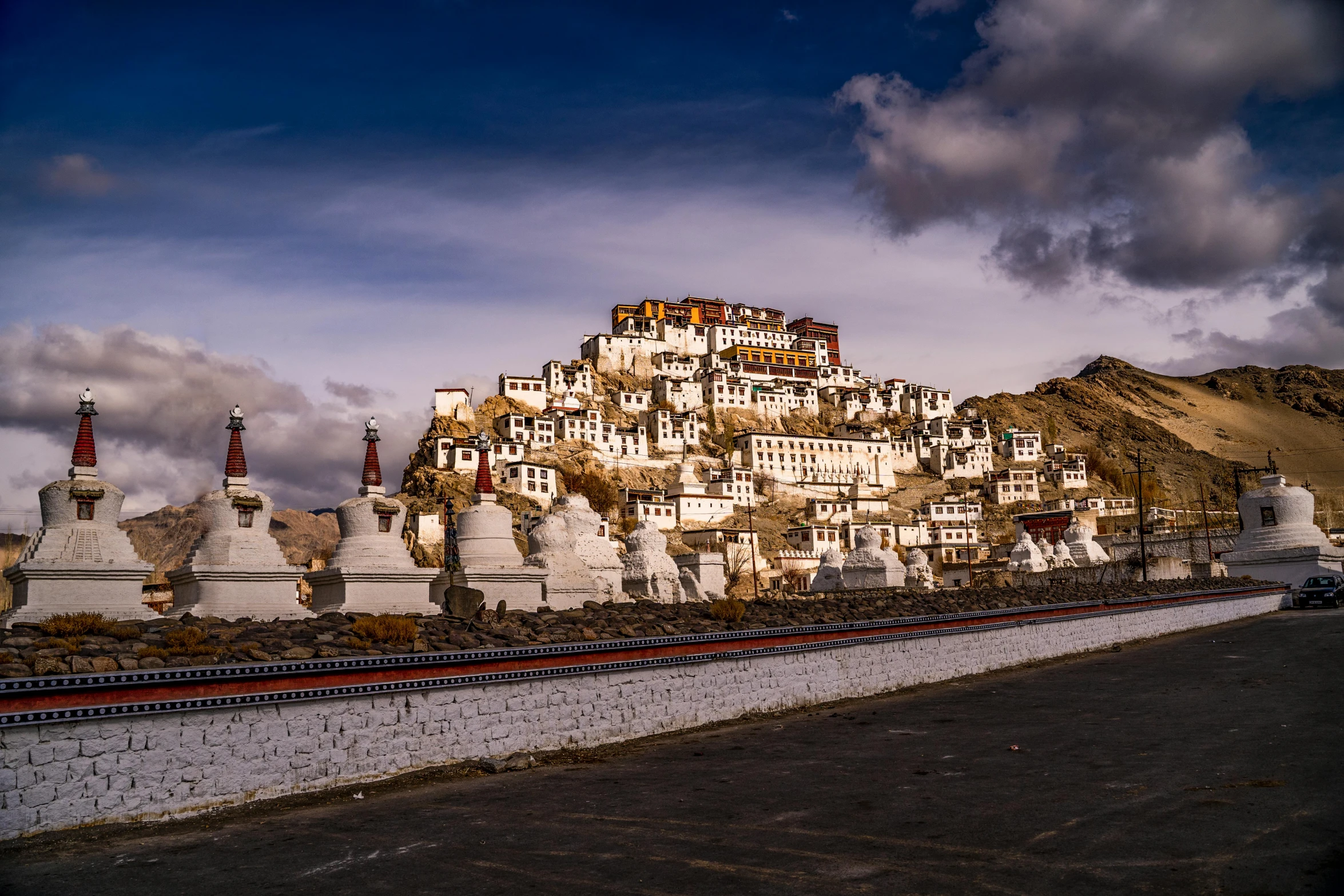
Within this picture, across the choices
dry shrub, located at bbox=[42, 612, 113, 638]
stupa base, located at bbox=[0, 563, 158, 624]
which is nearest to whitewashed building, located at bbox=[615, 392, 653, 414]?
stupa base, located at bbox=[0, 563, 158, 624]

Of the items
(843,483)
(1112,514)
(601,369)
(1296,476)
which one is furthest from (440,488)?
(1296,476)

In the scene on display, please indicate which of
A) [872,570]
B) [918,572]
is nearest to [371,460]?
[872,570]

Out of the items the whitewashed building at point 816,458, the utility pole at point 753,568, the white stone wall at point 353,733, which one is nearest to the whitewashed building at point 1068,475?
the whitewashed building at point 816,458

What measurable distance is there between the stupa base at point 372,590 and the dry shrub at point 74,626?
6.30 m

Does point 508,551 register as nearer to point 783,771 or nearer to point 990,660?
point 990,660

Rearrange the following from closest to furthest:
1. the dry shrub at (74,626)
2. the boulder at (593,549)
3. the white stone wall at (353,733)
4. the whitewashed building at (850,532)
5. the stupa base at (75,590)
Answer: the white stone wall at (353,733)
the dry shrub at (74,626)
the stupa base at (75,590)
the boulder at (593,549)
the whitewashed building at (850,532)

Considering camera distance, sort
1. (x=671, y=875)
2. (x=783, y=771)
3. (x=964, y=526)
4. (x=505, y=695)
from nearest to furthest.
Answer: (x=671, y=875) < (x=783, y=771) < (x=505, y=695) < (x=964, y=526)

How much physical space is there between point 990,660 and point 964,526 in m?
88.1

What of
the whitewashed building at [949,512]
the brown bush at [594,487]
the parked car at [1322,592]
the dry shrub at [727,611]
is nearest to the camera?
the dry shrub at [727,611]

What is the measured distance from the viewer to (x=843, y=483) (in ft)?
395

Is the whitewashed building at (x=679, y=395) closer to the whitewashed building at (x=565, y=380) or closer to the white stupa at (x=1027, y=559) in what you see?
the whitewashed building at (x=565, y=380)

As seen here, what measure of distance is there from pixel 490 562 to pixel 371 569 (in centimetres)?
325

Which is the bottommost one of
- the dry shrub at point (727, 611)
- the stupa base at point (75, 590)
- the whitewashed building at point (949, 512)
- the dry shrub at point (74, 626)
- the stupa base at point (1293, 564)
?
the stupa base at point (1293, 564)

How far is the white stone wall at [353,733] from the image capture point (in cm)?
784
